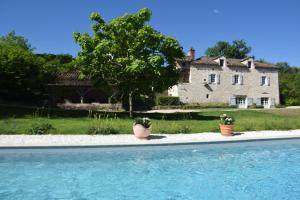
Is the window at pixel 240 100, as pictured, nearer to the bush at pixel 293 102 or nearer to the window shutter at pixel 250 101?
the window shutter at pixel 250 101

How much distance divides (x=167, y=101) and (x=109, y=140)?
29408 mm

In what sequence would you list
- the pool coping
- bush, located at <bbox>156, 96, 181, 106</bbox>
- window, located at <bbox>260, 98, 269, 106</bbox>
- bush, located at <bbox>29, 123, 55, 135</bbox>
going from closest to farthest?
the pool coping, bush, located at <bbox>29, 123, 55, 135</bbox>, bush, located at <bbox>156, 96, 181, 106</bbox>, window, located at <bbox>260, 98, 269, 106</bbox>

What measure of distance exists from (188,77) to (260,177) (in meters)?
41.0

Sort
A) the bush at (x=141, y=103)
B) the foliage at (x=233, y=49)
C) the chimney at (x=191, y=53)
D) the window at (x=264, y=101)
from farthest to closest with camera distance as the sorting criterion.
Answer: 1. the foliage at (x=233, y=49)
2. the window at (x=264, y=101)
3. the chimney at (x=191, y=53)
4. the bush at (x=141, y=103)

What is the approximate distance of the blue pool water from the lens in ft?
29.8

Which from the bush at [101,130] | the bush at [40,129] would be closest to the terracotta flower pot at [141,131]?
the bush at [101,130]

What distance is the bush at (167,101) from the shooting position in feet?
148

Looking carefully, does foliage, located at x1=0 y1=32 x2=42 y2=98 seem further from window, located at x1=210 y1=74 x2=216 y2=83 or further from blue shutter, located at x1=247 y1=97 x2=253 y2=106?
blue shutter, located at x1=247 y1=97 x2=253 y2=106

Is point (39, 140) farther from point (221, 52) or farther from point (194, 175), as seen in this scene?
point (221, 52)

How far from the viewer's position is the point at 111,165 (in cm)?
1280

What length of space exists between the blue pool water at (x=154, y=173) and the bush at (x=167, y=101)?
2823 centimetres

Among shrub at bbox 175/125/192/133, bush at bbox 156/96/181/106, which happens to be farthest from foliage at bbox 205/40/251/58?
shrub at bbox 175/125/192/133

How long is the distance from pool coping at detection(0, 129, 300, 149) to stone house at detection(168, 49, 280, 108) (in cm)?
3081

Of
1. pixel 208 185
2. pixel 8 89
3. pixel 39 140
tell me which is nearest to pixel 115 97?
pixel 8 89
